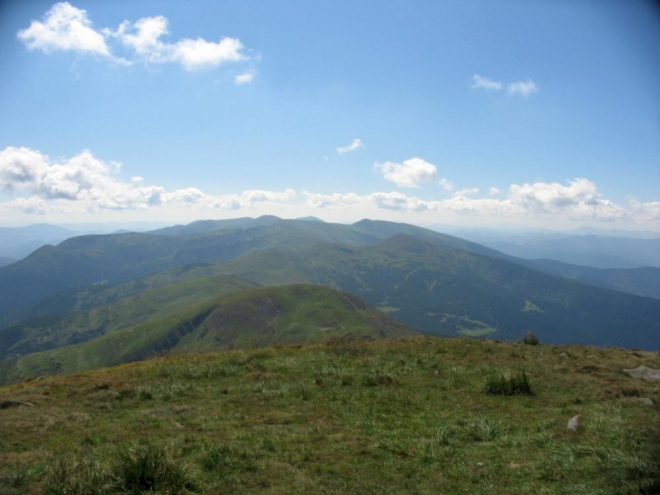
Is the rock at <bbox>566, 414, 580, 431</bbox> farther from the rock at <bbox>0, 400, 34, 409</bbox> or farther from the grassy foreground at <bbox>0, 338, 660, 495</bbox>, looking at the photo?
the rock at <bbox>0, 400, 34, 409</bbox>

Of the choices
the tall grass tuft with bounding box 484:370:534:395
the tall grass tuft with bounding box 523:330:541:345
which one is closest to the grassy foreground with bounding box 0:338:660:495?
the tall grass tuft with bounding box 484:370:534:395

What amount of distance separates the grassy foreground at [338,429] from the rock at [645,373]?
776 millimetres

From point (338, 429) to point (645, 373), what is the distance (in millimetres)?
17151

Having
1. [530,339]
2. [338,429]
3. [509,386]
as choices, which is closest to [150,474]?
[338,429]

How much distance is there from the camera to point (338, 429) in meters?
13.1

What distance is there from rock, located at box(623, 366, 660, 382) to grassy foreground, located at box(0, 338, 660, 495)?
0.78m

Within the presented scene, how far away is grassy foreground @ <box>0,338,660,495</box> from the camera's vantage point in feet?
29.3

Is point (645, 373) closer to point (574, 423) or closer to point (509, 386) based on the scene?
point (509, 386)

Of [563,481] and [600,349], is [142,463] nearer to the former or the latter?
[563,481]

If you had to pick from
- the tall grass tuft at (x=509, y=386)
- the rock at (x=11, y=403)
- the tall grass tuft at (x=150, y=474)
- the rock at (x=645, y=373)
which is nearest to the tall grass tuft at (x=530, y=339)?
the rock at (x=645, y=373)

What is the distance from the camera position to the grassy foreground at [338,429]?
29.3 feet

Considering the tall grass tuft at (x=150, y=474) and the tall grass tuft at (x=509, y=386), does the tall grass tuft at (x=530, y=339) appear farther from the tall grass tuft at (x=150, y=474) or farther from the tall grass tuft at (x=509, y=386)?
the tall grass tuft at (x=150, y=474)

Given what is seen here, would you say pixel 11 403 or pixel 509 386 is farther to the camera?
pixel 509 386

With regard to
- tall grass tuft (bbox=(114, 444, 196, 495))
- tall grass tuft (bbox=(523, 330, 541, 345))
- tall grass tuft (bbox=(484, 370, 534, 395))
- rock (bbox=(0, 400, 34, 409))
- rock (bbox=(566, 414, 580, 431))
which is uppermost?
tall grass tuft (bbox=(114, 444, 196, 495))
